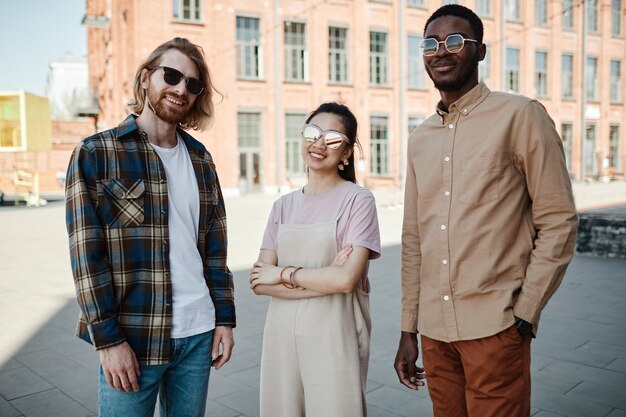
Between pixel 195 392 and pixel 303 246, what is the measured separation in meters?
0.74

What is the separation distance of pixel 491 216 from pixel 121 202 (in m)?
1.35

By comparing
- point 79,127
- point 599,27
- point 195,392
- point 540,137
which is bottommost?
point 195,392

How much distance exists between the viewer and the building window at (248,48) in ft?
91.4

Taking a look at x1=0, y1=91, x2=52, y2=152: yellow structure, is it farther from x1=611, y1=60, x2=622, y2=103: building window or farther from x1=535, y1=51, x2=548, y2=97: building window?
x1=611, y1=60, x2=622, y2=103: building window

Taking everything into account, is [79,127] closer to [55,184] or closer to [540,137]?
[55,184]

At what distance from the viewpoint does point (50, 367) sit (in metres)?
4.60

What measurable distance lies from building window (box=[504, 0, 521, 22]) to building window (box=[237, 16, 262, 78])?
54.5 feet

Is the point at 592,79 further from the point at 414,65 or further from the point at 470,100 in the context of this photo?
the point at 470,100

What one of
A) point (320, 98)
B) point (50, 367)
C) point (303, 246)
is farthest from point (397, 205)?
point (303, 246)

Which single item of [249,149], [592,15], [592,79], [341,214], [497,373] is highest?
[592,15]

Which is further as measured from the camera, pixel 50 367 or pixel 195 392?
pixel 50 367

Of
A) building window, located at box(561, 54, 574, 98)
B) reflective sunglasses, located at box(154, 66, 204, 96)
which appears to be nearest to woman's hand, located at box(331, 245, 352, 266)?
reflective sunglasses, located at box(154, 66, 204, 96)

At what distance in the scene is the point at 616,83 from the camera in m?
39.4

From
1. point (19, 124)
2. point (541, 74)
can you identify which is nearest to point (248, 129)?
point (19, 124)
